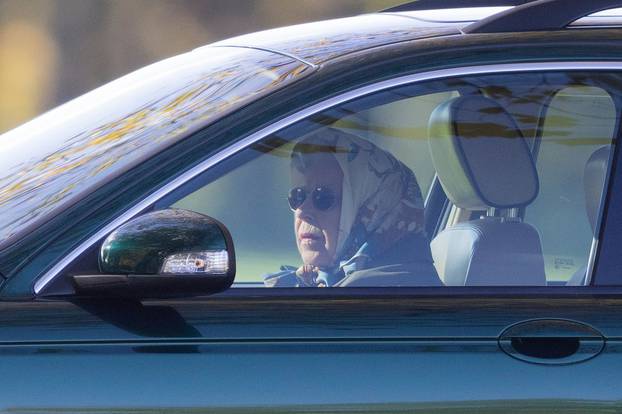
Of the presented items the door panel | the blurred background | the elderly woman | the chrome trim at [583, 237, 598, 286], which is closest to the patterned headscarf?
the elderly woman

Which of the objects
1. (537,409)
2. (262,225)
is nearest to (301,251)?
(262,225)

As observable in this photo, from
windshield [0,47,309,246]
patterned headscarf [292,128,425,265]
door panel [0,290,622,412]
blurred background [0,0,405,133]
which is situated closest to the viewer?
door panel [0,290,622,412]

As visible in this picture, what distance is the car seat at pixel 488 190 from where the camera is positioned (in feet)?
7.81

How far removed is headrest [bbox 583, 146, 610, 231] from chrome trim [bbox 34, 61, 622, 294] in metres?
0.19

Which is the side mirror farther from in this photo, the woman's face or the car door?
the woman's face

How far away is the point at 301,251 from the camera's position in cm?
239

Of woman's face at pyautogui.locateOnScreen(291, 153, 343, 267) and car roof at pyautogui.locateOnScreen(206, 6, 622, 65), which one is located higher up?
car roof at pyautogui.locateOnScreen(206, 6, 622, 65)

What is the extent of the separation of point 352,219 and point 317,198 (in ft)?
0.28

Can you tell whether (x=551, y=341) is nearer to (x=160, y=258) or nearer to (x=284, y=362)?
(x=284, y=362)

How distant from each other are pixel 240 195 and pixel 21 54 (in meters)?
8.80

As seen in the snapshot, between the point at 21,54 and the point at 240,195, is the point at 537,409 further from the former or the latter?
the point at 21,54

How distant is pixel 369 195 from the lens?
245cm

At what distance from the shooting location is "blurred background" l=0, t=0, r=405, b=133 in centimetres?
1060

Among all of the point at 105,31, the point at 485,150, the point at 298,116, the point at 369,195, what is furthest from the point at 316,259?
the point at 105,31
